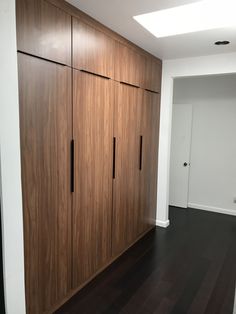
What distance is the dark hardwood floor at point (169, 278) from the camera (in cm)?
230

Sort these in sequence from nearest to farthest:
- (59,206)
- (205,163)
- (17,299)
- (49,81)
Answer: (17,299)
(49,81)
(59,206)
(205,163)

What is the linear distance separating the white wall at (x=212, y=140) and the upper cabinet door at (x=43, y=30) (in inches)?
134

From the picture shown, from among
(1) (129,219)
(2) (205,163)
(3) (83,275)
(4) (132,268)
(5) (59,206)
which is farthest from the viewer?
(2) (205,163)

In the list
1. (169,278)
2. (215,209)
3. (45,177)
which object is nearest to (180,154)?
(215,209)

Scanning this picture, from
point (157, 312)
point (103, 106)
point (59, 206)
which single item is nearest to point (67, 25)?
point (103, 106)

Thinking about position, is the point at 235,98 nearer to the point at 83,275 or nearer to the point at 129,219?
the point at 129,219

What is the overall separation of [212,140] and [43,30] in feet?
12.6

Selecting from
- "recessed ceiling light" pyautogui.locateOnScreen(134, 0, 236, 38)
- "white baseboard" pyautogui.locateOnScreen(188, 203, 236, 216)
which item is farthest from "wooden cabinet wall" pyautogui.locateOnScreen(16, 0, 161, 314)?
"white baseboard" pyautogui.locateOnScreen(188, 203, 236, 216)

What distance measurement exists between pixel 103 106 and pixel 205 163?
3.06 meters

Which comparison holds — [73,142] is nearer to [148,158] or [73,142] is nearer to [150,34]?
[150,34]

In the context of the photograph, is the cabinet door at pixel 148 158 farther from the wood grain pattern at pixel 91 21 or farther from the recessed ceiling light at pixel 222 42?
the recessed ceiling light at pixel 222 42

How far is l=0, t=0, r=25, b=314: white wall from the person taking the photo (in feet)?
4.82

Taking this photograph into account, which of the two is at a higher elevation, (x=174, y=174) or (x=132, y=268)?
(x=174, y=174)

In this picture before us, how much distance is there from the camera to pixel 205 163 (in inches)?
193
